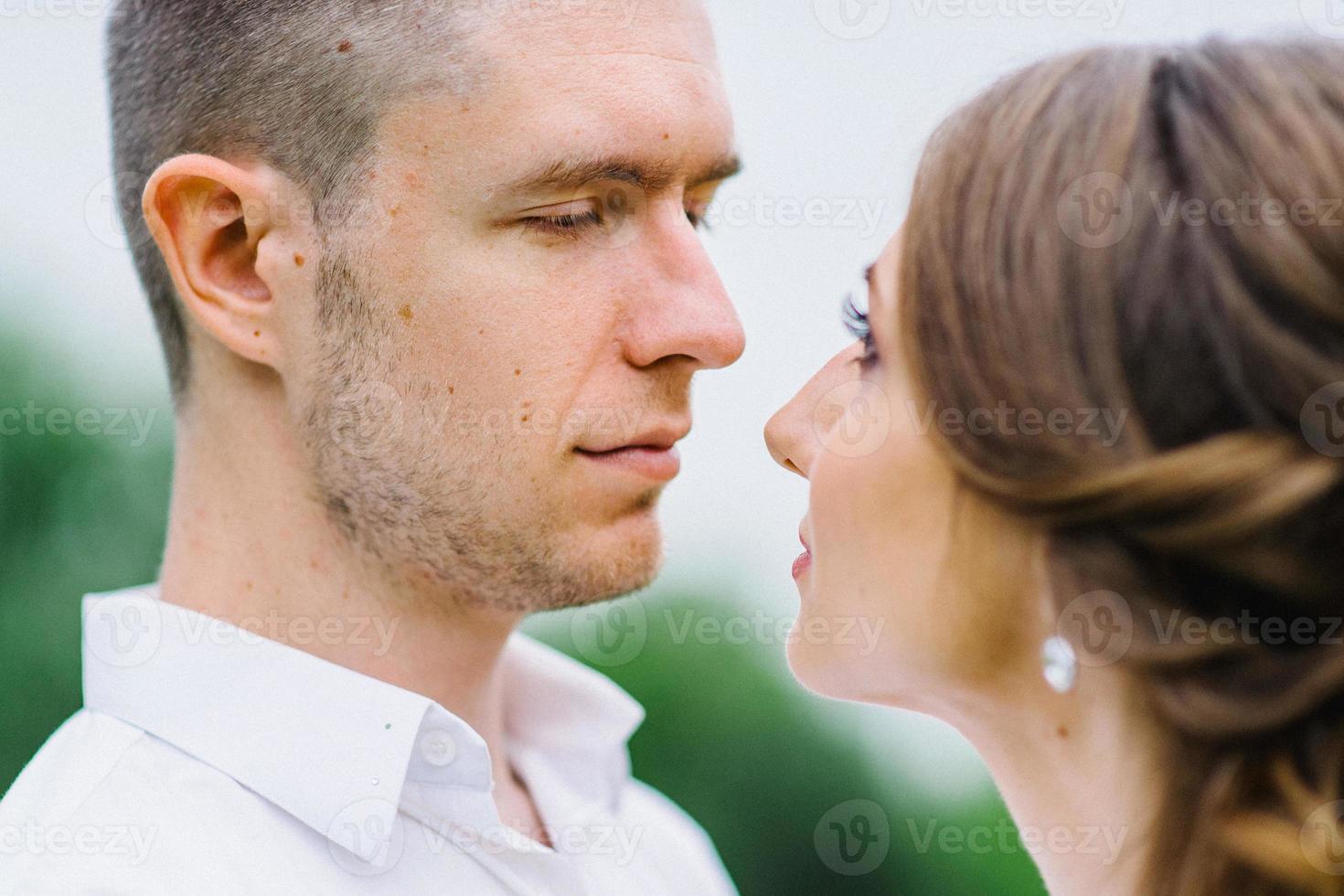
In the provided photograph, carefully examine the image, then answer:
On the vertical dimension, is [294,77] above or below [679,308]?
above

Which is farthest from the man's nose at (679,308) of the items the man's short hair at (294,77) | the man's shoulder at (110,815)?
the man's shoulder at (110,815)

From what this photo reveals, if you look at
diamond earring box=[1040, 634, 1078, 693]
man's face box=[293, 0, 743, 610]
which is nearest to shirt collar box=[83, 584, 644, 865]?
man's face box=[293, 0, 743, 610]

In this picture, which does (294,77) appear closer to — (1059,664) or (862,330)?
(862,330)

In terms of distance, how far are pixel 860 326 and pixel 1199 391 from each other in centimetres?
75

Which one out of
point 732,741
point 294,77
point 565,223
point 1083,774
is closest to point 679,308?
point 565,223

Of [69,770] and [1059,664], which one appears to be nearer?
[1059,664]

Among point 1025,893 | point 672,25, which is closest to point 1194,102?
point 672,25

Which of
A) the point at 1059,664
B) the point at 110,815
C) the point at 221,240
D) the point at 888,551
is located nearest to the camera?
the point at 1059,664

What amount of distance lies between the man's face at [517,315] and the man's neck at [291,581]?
62 millimetres

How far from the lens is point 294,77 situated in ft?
8.83

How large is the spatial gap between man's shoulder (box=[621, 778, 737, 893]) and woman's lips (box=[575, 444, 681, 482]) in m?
0.93

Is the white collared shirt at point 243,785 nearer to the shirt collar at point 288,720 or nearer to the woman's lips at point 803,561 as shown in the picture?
the shirt collar at point 288,720

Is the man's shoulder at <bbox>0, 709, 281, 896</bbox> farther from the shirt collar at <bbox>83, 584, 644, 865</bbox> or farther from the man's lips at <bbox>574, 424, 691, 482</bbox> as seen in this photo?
the man's lips at <bbox>574, 424, 691, 482</bbox>

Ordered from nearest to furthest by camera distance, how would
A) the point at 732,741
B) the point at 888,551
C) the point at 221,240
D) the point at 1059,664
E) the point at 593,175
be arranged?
the point at 1059,664
the point at 888,551
the point at 593,175
the point at 221,240
the point at 732,741
